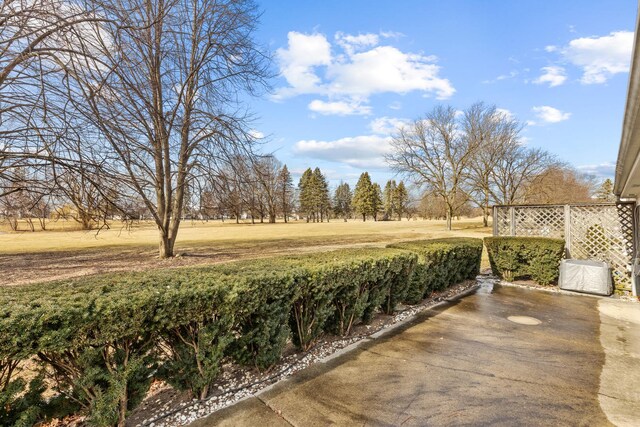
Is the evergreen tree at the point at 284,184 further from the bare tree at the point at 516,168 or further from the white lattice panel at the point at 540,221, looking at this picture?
the white lattice panel at the point at 540,221

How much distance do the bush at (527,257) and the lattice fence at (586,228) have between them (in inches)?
37.2

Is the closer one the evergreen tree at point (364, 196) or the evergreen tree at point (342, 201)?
the evergreen tree at point (364, 196)

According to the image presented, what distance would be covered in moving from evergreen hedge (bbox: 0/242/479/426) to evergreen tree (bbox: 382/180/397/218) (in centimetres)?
7095

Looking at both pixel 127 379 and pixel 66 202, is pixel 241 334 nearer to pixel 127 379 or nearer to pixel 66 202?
pixel 127 379

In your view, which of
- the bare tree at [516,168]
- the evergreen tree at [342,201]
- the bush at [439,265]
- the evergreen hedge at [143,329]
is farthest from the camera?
the evergreen tree at [342,201]

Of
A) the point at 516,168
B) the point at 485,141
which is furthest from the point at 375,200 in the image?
the point at 516,168

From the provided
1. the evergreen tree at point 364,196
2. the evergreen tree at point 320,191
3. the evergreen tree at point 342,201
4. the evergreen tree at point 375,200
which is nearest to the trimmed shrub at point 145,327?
the evergreen tree at point 320,191

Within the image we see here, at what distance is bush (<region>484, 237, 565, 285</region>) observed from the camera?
7.58 m

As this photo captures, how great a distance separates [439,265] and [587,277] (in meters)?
3.70

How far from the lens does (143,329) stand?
2.06m

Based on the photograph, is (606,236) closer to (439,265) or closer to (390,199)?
(439,265)

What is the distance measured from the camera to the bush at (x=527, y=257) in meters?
7.58

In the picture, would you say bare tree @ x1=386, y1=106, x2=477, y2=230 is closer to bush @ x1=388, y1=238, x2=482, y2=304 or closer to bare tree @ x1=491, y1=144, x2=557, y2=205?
bare tree @ x1=491, y1=144, x2=557, y2=205

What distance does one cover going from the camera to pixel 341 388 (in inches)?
108
